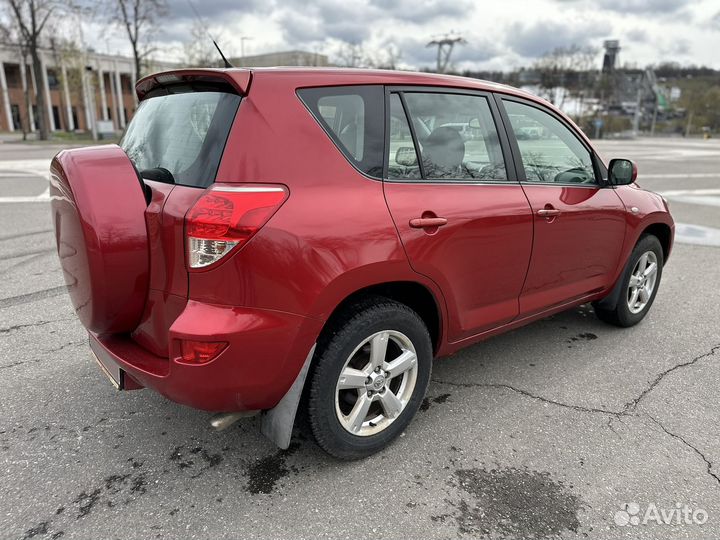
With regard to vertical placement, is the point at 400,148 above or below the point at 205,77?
below

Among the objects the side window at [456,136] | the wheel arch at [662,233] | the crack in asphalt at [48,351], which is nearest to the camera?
the side window at [456,136]

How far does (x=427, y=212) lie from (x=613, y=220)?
1801 mm

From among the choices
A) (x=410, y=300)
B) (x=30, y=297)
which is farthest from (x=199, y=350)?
(x=30, y=297)

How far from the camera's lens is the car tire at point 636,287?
402 centimetres

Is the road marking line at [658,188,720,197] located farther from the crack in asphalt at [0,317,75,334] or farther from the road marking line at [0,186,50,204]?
the road marking line at [0,186,50,204]

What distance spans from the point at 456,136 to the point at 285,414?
166cm

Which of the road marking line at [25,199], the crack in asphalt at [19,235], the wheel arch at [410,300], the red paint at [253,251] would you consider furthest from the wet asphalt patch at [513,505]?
the road marking line at [25,199]

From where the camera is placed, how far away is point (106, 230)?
7.00 ft

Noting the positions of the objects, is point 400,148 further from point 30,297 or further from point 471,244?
point 30,297

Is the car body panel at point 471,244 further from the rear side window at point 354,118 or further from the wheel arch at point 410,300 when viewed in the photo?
the rear side window at point 354,118

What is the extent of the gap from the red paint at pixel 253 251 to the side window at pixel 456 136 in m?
0.14

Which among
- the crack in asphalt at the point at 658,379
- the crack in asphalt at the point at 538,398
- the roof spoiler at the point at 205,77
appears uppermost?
the roof spoiler at the point at 205,77

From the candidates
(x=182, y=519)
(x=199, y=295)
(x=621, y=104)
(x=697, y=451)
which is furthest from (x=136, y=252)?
(x=621, y=104)

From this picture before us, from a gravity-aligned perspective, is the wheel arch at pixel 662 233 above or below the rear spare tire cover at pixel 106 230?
below
